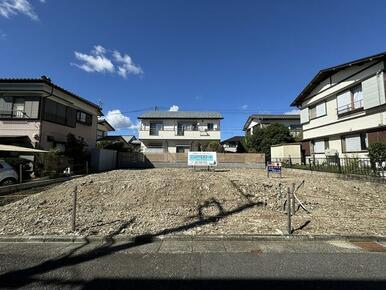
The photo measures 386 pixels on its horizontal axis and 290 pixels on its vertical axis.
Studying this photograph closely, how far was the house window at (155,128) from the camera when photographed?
3123 cm

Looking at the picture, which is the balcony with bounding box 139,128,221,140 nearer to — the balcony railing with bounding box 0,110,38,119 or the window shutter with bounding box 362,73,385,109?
the balcony railing with bounding box 0,110,38,119

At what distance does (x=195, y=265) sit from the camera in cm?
363

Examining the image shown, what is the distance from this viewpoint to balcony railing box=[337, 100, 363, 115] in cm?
1450

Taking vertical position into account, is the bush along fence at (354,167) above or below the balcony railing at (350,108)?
below

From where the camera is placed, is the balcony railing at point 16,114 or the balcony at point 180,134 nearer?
the balcony railing at point 16,114

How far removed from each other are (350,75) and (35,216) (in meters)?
18.1

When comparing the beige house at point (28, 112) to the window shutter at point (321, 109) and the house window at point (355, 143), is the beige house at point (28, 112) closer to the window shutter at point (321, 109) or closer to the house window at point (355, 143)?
the window shutter at point (321, 109)

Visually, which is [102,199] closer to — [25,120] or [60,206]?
[60,206]

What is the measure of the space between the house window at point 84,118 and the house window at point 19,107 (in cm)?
466

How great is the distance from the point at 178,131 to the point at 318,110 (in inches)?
678

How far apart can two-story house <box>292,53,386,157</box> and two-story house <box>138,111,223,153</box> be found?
12.3 meters

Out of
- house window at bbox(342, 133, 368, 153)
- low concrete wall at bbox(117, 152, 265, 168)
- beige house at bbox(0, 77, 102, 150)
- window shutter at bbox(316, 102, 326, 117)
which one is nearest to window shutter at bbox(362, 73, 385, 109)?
house window at bbox(342, 133, 368, 153)

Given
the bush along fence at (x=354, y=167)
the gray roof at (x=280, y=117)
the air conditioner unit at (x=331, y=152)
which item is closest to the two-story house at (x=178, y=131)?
the gray roof at (x=280, y=117)

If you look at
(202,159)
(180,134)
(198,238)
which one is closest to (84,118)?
(202,159)
